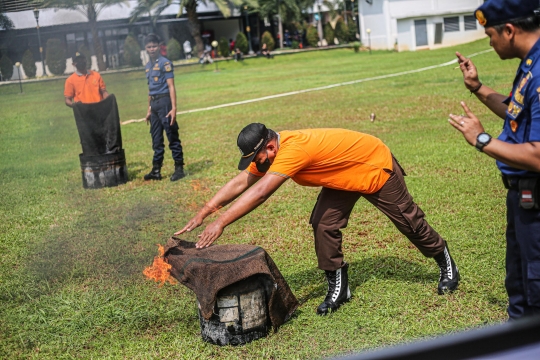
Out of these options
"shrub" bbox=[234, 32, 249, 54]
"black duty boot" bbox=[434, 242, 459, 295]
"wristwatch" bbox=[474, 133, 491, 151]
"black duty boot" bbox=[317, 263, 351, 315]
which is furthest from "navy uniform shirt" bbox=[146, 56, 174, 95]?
"shrub" bbox=[234, 32, 249, 54]

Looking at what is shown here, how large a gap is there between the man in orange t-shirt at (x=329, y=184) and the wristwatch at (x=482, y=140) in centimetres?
150

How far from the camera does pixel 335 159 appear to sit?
4742mm

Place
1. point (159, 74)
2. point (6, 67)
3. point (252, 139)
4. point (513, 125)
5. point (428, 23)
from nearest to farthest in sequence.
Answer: point (513, 125) → point (252, 139) → point (6, 67) → point (159, 74) → point (428, 23)

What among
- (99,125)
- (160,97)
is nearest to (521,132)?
(160,97)

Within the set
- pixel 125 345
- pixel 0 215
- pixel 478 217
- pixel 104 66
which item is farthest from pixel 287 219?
pixel 104 66

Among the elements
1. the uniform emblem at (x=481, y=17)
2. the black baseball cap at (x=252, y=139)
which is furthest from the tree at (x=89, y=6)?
the uniform emblem at (x=481, y=17)

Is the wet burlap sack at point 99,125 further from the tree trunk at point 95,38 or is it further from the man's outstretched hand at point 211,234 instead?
the man's outstretched hand at point 211,234

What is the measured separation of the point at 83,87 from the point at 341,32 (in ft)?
164

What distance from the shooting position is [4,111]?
1222 centimetres

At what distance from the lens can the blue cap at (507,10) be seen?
3154mm

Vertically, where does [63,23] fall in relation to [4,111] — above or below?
above

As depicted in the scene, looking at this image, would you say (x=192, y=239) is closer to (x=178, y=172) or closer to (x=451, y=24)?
(x=178, y=172)

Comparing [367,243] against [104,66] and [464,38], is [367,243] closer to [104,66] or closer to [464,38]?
[104,66]

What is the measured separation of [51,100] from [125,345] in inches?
359
